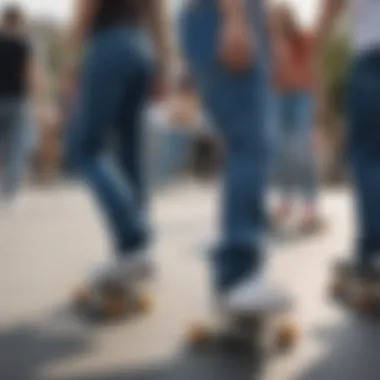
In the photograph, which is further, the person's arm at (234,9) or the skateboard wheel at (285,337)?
the skateboard wheel at (285,337)

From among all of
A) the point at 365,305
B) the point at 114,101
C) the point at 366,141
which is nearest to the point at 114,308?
the point at 114,101

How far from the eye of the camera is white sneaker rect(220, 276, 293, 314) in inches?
102

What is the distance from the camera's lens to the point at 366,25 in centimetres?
282

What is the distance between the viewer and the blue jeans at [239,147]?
104 inches

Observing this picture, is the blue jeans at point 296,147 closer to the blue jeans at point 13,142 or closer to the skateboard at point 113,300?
the skateboard at point 113,300

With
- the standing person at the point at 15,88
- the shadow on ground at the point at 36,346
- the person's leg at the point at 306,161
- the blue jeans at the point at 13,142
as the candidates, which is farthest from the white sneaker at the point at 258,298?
the blue jeans at the point at 13,142

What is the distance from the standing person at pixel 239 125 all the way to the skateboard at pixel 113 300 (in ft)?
1.54

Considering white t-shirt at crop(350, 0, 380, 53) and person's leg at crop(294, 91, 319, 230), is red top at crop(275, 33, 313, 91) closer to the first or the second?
person's leg at crop(294, 91, 319, 230)

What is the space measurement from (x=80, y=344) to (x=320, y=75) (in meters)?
1.21

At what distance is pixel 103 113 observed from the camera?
3201mm

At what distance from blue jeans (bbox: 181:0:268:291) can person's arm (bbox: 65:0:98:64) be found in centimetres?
64

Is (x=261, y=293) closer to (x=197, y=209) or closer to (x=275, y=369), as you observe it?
A: (x=275, y=369)

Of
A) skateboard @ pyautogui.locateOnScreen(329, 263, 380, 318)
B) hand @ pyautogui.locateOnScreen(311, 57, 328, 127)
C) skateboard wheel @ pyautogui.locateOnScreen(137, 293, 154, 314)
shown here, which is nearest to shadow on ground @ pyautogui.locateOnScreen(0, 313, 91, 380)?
skateboard wheel @ pyautogui.locateOnScreen(137, 293, 154, 314)

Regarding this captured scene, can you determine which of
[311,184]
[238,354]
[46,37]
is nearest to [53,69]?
[46,37]
